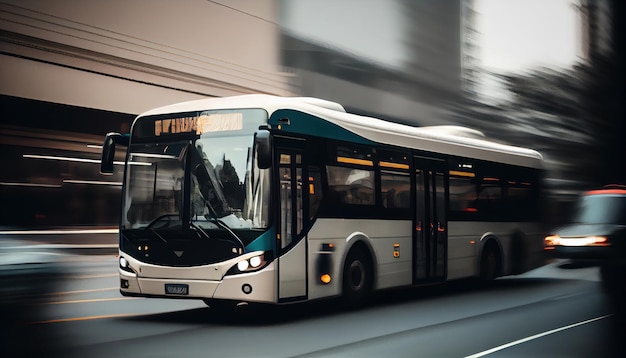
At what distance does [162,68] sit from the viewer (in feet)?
85.3

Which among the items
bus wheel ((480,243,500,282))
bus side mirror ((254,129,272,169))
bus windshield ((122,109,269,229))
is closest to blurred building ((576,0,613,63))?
bus wheel ((480,243,500,282))

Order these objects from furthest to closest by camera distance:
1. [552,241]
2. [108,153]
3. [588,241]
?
1. [552,241]
2. [588,241]
3. [108,153]

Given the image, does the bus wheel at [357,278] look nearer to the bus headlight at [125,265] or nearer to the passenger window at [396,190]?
the passenger window at [396,190]

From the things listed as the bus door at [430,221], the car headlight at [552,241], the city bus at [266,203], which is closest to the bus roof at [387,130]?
the city bus at [266,203]

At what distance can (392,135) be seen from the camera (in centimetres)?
1352

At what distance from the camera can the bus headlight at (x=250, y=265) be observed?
34.1 feet

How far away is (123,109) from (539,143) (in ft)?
45.7

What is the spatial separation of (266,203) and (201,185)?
0.87 meters

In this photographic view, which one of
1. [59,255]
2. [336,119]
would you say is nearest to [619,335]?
[336,119]

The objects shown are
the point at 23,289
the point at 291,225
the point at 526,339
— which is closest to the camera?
the point at 23,289

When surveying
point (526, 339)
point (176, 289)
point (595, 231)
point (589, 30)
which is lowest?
point (526, 339)

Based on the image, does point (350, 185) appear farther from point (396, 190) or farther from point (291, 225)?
point (291, 225)

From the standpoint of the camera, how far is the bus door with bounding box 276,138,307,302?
35.1 feet

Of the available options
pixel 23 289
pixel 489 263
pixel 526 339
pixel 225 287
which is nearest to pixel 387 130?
pixel 225 287
